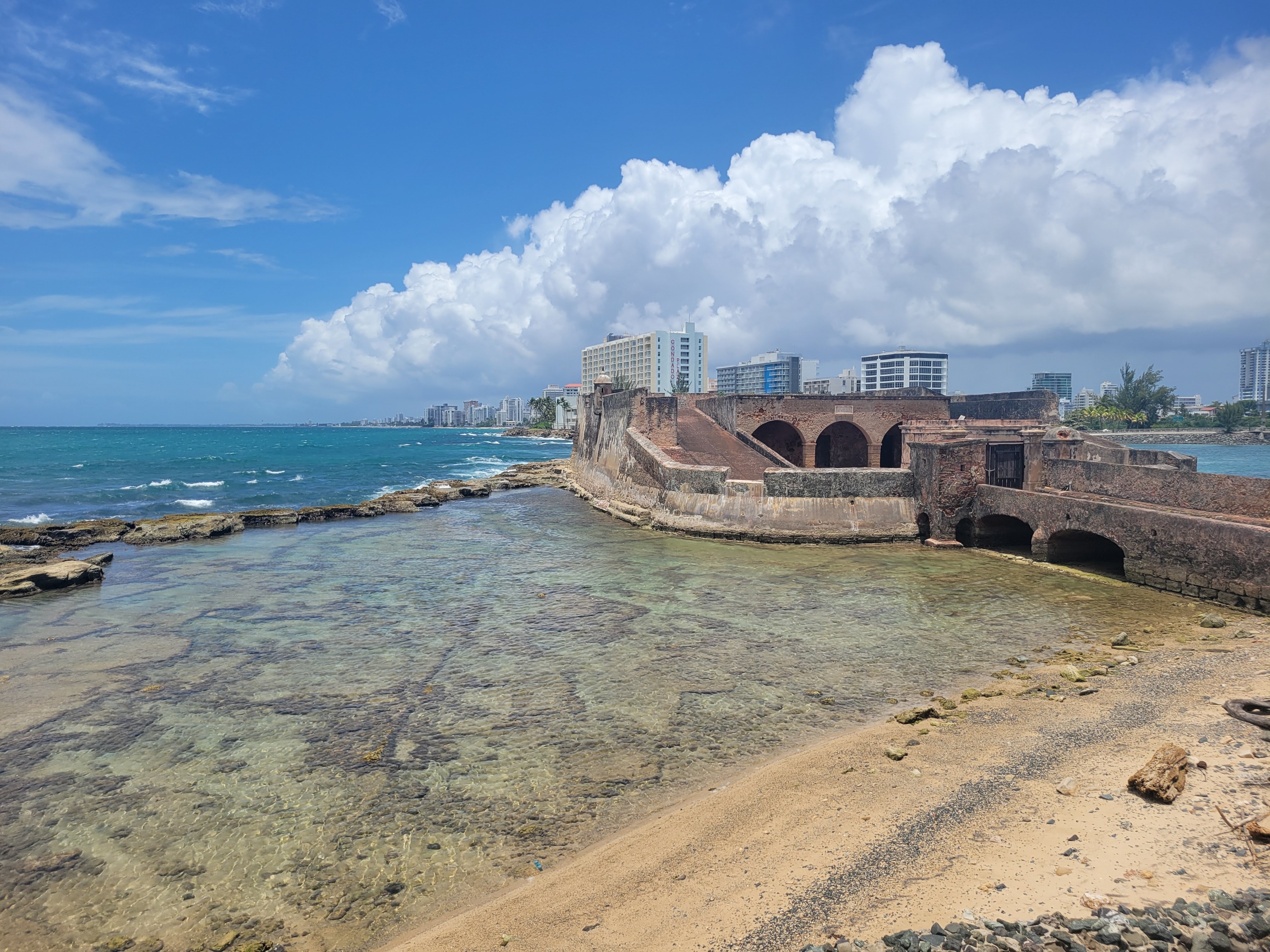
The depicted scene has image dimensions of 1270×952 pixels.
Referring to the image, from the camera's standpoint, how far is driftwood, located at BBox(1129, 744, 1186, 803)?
568cm

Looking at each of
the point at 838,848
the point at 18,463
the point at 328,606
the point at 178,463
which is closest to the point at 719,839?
the point at 838,848

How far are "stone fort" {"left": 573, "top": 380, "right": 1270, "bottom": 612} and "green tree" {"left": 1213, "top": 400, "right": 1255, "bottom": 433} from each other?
291ft

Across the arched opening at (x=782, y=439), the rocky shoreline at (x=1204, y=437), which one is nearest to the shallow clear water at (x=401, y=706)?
the arched opening at (x=782, y=439)

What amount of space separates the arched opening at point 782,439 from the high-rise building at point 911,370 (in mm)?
103583

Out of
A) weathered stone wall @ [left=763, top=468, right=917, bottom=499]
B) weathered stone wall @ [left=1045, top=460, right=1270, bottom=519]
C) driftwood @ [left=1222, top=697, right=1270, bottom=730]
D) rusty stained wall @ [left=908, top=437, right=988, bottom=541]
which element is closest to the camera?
driftwood @ [left=1222, top=697, right=1270, bottom=730]

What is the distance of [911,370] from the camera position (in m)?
132

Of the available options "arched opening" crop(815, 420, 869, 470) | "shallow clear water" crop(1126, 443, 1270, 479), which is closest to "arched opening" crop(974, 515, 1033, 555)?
"arched opening" crop(815, 420, 869, 470)

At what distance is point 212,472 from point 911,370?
119 meters

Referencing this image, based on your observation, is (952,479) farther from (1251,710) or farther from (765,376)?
(765,376)

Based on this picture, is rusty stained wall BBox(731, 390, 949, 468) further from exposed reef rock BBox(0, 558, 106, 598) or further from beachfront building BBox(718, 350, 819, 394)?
beachfront building BBox(718, 350, 819, 394)

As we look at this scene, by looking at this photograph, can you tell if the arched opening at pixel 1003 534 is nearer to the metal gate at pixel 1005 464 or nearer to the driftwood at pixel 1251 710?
the metal gate at pixel 1005 464

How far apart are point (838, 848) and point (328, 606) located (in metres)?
11.7

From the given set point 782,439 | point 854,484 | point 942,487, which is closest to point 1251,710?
point 942,487

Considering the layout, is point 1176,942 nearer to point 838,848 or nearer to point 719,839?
point 838,848
